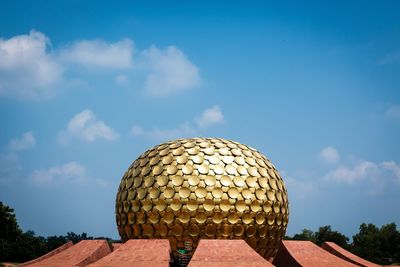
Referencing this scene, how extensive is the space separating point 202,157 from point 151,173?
226cm

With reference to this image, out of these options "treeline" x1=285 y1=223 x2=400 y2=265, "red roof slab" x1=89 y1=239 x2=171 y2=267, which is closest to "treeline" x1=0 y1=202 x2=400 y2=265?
"treeline" x1=285 y1=223 x2=400 y2=265

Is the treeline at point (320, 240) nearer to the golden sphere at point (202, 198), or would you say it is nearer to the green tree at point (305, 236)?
the green tree at point (305, 236)

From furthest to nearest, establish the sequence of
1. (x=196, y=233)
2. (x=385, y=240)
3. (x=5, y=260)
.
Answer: (x=385, y=240), (x=5, y=260), (x=196, y=233)

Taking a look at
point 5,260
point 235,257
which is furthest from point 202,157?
point 5,260

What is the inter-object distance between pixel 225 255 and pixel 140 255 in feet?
9.66

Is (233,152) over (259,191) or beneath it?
over

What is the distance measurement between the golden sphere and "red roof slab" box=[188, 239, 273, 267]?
5.84 feet

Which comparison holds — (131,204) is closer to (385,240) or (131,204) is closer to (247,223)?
(247,223)

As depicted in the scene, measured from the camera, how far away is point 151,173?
65.8 feet

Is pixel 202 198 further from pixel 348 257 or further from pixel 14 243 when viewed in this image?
pixel 14 243

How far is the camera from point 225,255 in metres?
16.1

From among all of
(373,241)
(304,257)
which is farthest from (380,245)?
(304,257)

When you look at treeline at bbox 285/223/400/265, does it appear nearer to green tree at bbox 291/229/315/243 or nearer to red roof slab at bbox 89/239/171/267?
green tree at bbox 291/229/315/243

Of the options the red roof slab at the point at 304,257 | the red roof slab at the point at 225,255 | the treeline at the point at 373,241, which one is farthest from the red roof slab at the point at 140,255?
the treeline at the point at 373,241
